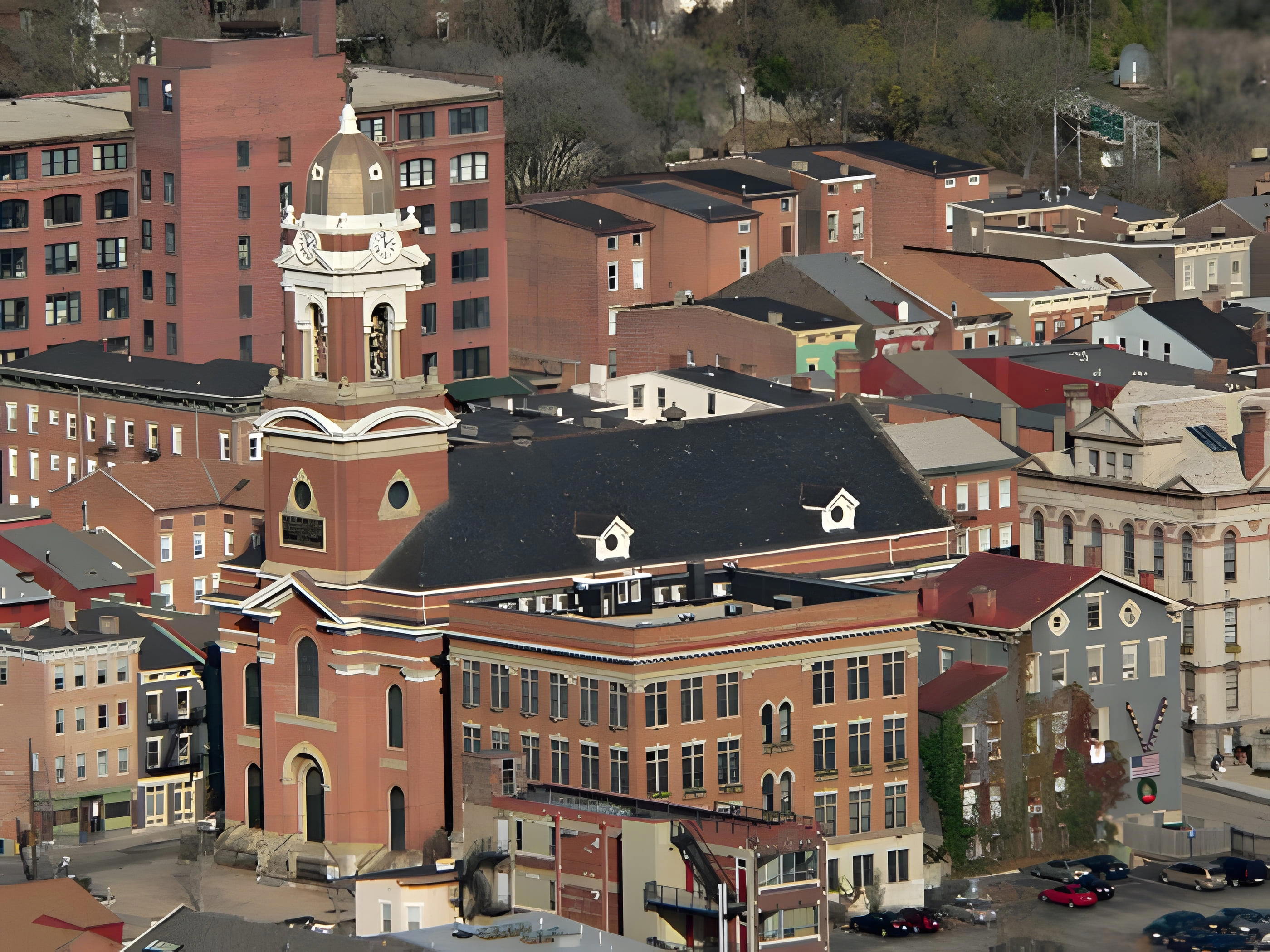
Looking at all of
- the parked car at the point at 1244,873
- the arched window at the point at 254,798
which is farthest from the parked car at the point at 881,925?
the arched window at the point at 254,798

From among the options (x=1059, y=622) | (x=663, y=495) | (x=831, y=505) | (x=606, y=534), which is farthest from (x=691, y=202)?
(x=606, y=534)

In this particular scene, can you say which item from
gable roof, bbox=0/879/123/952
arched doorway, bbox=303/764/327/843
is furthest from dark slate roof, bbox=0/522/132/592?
gable roof, bbox=0/879/123/952

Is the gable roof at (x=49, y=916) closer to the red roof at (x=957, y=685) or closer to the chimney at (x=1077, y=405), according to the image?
the red roof at (x=957, y=685)

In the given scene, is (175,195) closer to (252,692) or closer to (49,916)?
(252,692)

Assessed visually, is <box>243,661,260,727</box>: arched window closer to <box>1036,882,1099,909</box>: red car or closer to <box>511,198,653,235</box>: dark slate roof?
<box>1036,882,1099,909</box>: red car

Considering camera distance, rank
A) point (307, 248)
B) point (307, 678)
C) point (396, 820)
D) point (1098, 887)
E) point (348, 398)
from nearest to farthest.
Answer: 1. point (1098, 887)
2. point (396, 820)
3. point (348, 398)
4. point (307, 678)
5. point (307, 248)
